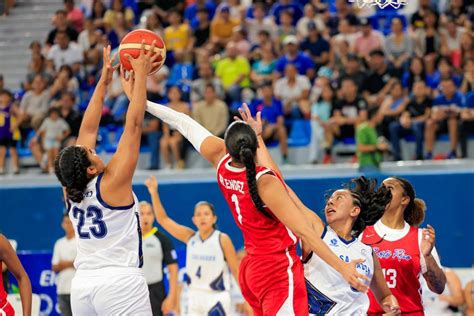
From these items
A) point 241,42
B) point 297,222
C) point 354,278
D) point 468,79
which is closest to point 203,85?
point 241,42

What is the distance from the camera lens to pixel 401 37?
15.7 metres

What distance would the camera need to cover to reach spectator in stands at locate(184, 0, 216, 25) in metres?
18.1

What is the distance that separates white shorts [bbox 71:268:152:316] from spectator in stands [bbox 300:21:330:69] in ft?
34.2

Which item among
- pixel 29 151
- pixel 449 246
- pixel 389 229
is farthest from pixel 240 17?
pixel 389 229

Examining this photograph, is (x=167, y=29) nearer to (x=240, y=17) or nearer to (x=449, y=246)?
(x=240, y=17)

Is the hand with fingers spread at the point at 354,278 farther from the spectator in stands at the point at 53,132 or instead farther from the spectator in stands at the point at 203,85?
the spectator in stands at the point at 53,132

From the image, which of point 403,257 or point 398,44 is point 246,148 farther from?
point 398,44

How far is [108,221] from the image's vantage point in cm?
615

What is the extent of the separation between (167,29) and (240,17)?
4.56ft

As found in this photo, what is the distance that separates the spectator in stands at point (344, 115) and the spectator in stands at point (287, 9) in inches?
122

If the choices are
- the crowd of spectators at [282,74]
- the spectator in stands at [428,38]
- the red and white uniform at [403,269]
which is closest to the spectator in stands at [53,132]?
the crowd of spectators at [282,74]

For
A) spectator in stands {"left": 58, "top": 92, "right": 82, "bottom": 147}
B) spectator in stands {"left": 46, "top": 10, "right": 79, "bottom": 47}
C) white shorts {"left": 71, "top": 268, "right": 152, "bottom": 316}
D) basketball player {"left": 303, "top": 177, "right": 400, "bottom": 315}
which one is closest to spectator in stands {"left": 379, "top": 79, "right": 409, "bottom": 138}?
spectator in stands {"left": 58, "top": 92, "right": 82, "bottom": 147}

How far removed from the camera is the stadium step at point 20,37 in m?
18.2

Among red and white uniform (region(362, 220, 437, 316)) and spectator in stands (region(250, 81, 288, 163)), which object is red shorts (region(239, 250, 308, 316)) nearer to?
red and white uniform (region(362, 220, 437, 316))
